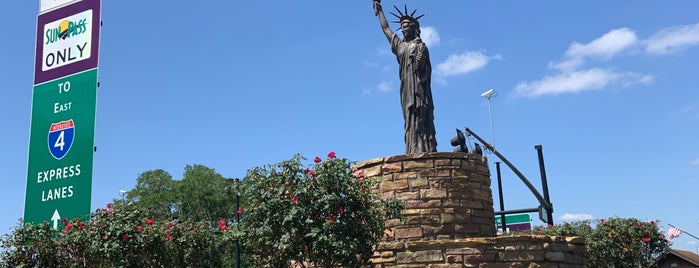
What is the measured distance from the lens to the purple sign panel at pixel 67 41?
12336 mm

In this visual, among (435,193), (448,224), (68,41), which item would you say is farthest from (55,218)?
(448,224)

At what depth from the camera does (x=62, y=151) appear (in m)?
11.7

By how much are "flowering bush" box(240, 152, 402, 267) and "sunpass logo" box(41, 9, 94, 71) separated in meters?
4.39

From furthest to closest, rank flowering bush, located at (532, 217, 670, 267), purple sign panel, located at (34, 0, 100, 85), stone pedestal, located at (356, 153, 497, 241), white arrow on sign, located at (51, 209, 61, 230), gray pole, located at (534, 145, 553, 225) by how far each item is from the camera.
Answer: gray pole, located at (534, 145, 553, 225) < flowering bush, located at (532, 217, 670, 267) < purple sign panel, located at (34, 0, 100, 85) < stone pedestal, located at (356, 153, 497, 241) < white arrow on sign, located at (51, 209, 61, 230)

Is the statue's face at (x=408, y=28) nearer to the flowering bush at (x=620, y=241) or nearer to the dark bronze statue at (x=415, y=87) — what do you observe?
the dark bronze statue at (x=415, y=87)

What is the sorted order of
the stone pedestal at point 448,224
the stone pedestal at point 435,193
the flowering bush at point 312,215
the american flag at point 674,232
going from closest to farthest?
1. the flowering bush at point 312,215
2. the stone pedestal at point 448,224
3. the stone pedestal at point 435,193
4. the american flag at point 674,232

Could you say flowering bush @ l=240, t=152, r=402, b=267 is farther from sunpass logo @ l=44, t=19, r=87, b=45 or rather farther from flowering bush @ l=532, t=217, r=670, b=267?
flowering bush @ l=532, t=217, r=670, b=267

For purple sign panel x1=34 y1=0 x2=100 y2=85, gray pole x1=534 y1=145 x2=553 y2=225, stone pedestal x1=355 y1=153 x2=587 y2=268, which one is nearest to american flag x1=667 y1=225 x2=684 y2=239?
gray pole x1=534 y1=145 x2=553 y2=225

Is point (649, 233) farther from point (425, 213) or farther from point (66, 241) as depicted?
point (66, 241)

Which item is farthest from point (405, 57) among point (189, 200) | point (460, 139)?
point (189, 200)

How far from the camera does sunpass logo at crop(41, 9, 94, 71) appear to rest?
12.4 metres

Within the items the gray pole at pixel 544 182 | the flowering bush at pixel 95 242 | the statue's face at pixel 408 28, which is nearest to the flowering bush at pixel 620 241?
the gray pole at pixel 544 182

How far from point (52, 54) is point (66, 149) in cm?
234

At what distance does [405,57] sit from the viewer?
14055mm
